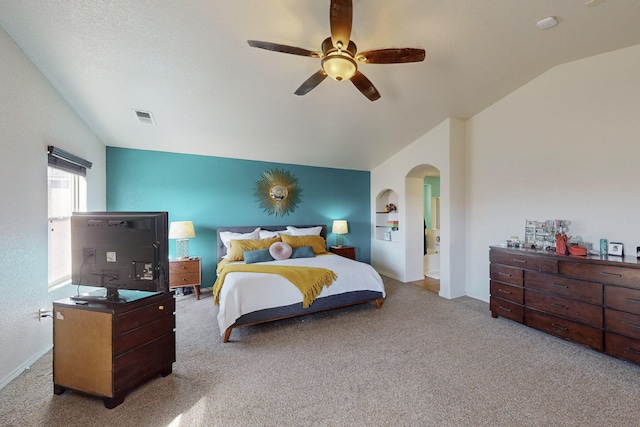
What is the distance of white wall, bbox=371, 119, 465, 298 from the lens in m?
4.00

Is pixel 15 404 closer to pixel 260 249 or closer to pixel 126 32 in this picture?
pixel 260 249

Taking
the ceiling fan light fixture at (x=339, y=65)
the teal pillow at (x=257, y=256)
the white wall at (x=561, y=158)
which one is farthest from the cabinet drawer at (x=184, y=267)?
the white wall at (x=561, y=158)

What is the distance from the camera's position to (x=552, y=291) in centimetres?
271

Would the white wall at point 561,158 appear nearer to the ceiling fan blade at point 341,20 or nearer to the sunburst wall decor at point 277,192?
the ceiling fan blade at point 341,20

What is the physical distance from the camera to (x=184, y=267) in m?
3.97

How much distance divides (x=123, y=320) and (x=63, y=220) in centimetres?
225

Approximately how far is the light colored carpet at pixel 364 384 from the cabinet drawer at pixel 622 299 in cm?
51

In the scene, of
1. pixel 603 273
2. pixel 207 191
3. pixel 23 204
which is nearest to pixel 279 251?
pixel 207 191

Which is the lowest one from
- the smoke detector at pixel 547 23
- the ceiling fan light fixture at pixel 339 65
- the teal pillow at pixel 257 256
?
the teal pillow at pixel 257 256

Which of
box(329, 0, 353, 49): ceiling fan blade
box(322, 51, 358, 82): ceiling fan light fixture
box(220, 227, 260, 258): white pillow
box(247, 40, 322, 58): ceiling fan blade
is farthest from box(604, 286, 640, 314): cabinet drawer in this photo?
box(220, 227, 260, 258): white pillow

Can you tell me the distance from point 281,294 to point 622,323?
10.3 ft

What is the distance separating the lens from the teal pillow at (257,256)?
12.6 feet

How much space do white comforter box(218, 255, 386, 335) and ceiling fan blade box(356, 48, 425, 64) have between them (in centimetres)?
237

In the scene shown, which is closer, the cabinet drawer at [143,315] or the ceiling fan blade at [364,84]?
the cabinet drawer at [143,315]
